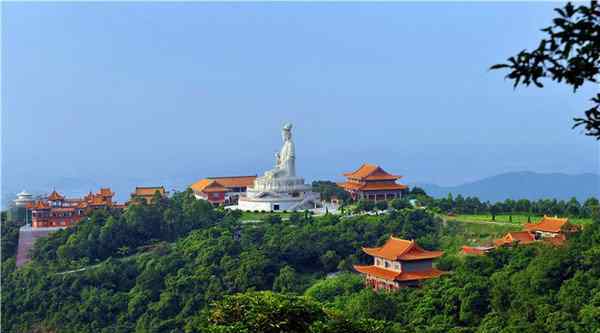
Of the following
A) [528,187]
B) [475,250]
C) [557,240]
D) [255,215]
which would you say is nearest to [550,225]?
[557,240]

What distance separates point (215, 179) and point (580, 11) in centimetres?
3131

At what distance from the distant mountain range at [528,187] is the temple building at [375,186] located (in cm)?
4376

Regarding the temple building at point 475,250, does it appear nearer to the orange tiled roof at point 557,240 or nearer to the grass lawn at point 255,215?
the orange tiled roof at point 557,240

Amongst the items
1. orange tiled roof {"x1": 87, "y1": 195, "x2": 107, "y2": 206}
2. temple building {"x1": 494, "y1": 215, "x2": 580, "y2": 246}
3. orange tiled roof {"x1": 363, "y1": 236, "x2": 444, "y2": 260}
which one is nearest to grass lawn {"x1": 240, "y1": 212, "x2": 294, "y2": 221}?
orange tiled roof {"x1": 87, "y1": 195, "x2": 107, "y2": 206}

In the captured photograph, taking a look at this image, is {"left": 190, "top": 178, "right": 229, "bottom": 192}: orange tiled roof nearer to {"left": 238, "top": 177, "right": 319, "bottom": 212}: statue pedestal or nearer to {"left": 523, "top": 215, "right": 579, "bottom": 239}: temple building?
{"left": 238, "top": 177, "right": 319, "bottom": 212}: statue pedestal

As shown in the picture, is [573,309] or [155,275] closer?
[573,309]

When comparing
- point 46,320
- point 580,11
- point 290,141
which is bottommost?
point 46,320

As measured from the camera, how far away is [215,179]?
1396 inches

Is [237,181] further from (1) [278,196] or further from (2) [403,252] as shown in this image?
(2) [403,252]

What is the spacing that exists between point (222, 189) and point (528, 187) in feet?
162

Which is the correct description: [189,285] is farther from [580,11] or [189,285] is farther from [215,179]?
[580,11]

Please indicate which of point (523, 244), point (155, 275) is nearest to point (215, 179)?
point (155, 275)

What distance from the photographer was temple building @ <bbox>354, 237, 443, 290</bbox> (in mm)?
21547

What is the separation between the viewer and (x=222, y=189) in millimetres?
33781
